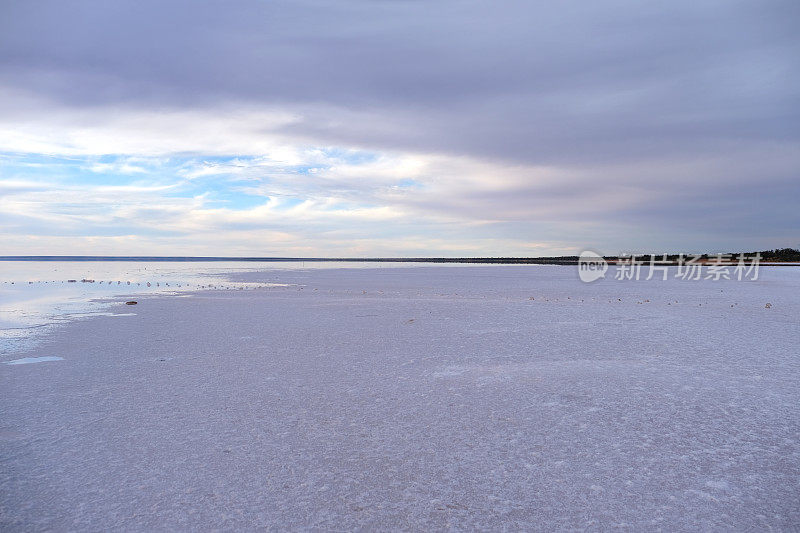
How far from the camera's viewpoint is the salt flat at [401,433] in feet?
8.32

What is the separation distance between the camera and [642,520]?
244 cm

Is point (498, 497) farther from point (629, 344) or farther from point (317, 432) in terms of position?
point (629, 344)

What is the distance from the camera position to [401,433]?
353cm

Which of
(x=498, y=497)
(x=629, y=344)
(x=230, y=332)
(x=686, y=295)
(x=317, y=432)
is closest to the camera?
(x=498, y=497)

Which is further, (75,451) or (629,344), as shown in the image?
(629,344)

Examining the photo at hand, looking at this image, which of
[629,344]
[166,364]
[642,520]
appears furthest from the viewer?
[629,344]

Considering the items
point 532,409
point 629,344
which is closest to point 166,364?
point 532,409

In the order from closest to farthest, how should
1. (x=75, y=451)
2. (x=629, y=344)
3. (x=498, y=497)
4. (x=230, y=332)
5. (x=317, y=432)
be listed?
(x=498, y=497), (x=75, y=451), (x=317, y=432), (x=629, y=344), (x=230, y=332)

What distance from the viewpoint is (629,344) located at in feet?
23.1

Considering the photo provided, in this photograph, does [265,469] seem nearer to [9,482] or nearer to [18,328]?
[9,482]

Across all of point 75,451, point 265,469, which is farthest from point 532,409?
point 75,451

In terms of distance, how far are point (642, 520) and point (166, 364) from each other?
4.86m

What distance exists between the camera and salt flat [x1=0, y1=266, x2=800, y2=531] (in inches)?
99.8

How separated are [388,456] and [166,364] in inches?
140
